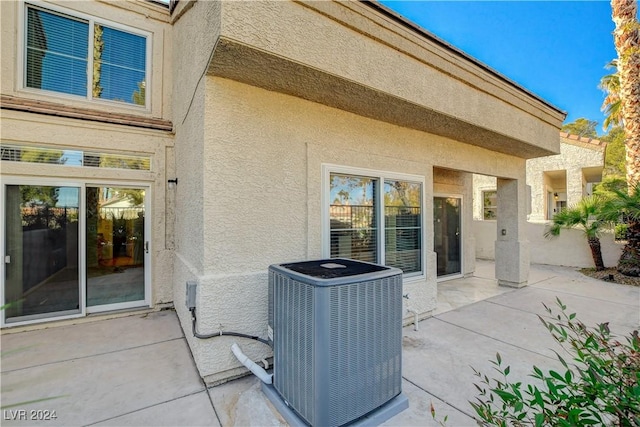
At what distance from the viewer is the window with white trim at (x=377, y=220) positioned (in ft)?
16.5

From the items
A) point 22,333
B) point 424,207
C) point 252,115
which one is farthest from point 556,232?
point 22,333

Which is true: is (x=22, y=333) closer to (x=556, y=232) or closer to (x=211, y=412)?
(x=211, y=412)

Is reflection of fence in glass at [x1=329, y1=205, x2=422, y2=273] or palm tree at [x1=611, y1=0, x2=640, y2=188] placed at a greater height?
palm tree at [x1=611, y1=0, x2=640, y2=188]

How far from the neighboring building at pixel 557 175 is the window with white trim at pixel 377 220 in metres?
12.2

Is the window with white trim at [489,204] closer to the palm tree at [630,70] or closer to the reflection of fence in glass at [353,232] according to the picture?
the palm tree at [630,70]

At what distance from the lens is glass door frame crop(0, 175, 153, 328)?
18.1ft

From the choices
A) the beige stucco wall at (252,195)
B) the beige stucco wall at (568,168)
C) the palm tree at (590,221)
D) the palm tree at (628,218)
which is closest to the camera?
the beige stucco wall at (252,195)

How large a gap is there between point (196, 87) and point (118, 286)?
5.19m

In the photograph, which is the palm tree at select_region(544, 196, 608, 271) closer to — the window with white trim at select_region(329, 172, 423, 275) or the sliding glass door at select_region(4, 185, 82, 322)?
the window with white trim at select_region(329, 172, 423, 275)

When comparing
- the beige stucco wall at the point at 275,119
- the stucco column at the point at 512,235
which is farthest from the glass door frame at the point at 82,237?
the stucco column at the point at 512,235

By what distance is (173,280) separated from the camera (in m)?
6.80

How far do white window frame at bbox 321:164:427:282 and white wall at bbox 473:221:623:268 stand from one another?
1055 centimetres

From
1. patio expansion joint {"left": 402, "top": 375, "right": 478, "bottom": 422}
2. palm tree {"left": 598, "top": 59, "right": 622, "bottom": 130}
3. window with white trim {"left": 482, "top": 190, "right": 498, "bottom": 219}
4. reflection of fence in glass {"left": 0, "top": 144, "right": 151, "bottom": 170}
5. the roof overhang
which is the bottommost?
patio expansion joint {"left": 402, "top": 375, "right": 478, "bottom": 422}

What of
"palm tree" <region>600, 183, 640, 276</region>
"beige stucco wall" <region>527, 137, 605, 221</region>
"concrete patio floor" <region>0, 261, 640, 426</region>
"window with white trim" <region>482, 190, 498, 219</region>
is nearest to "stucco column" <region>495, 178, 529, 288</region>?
"concrete patio floor" <region>0, 261, 640, 426</region>
